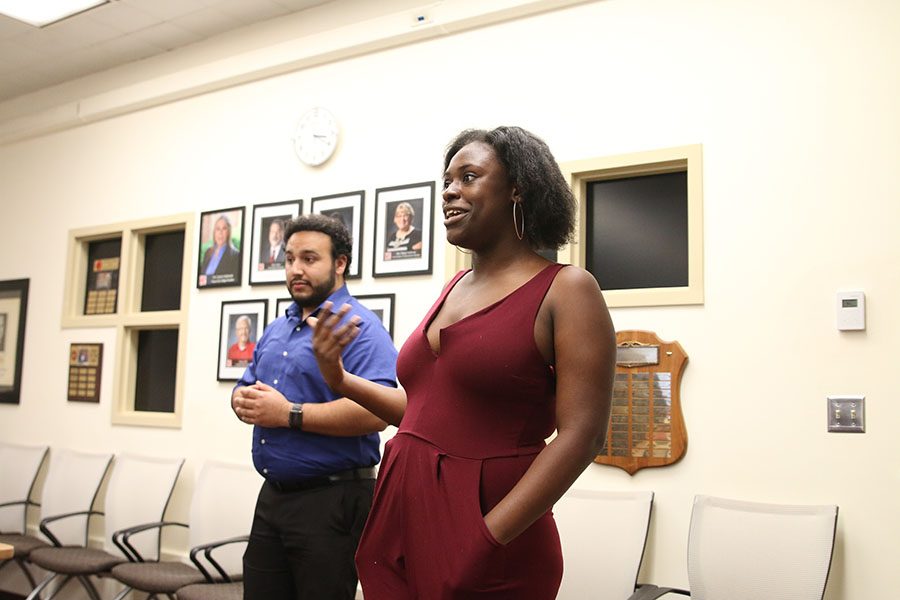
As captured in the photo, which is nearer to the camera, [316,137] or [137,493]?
[316,137]

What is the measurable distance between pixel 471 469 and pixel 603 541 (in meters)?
2.19

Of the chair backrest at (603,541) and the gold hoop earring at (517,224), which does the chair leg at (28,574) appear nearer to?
the chair backrest at (603,541)

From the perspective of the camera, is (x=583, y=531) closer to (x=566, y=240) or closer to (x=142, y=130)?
(x=566, y=240)

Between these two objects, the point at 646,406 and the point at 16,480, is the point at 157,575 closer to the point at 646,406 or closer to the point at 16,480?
the point at 16,480

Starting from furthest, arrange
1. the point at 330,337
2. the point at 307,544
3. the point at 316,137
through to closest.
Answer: the point at 316,137 < the point at 307,544 < the point at 330,337

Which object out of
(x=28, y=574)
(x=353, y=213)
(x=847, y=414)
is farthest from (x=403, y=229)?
(x=28, y=574)

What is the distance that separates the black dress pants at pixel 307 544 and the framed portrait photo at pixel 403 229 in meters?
1.72

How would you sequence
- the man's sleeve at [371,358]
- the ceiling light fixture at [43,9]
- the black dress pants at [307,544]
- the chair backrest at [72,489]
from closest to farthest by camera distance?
1. the black dress pants at [307,544]
2. the man's sleeve at [371,358]
3. the ceiling light fixture at [43,9]
4. the chair backrest at [72,489]

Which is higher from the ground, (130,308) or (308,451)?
(130,308)

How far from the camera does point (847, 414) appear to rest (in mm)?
3061

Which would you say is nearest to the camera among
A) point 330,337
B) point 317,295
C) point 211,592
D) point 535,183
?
point 535,183

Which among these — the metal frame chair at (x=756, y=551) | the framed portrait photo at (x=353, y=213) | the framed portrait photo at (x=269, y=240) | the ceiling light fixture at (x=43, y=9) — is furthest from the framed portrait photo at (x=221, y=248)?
the metal frame chair at (x=756, y=551)

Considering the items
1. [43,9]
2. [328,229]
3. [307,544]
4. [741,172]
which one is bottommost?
[307,544]

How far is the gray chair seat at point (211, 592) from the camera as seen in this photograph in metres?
3.70
